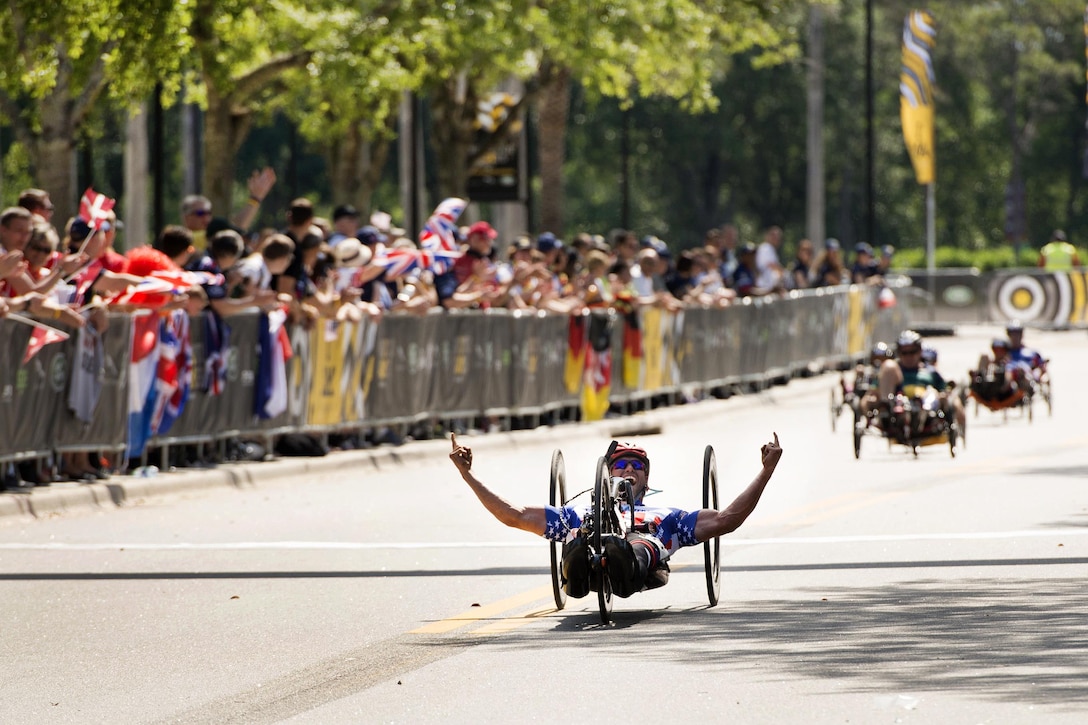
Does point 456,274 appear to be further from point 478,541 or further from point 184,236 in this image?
point 478,541

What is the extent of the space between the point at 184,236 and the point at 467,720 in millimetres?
9831

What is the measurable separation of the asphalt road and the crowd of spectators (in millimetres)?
1517

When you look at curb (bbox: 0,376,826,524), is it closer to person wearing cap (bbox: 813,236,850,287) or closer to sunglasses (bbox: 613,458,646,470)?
sunglasses (bbox: 613,458,646,470)

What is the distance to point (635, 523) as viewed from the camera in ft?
32.1

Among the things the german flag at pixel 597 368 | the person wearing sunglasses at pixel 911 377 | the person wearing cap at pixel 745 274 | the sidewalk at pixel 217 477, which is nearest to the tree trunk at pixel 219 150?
the german flag at pixel 597 368

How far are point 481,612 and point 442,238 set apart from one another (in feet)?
37.0

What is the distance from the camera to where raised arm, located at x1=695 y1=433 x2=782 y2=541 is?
368 inches

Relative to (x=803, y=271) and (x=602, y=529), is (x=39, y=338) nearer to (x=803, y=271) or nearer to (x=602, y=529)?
(x=602, y=529)

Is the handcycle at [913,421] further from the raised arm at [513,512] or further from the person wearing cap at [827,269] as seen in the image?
the person wearing cap at [827,269]

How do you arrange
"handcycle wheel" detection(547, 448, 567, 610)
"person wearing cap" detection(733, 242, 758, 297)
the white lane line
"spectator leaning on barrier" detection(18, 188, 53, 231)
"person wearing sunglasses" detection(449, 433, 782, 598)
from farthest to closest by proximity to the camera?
"person wearing cap" detection(733, 242, 758, 297) → "spectator leaning on barrier" detection(18, 188, 53, 231) → the white lane line → "handcycle wheel" detection(547, 448, 567, 610) → "person wearing sunglasses" detection(449, 433, 782, 598)

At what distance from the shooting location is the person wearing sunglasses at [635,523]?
9273 mm

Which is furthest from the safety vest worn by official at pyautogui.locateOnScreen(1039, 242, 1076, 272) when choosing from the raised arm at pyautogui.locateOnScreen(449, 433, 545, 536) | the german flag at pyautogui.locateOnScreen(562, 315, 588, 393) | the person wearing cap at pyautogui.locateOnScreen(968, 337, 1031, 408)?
the raised arm at pyautogui.locateOnScreen(449, 433, 545, 536)

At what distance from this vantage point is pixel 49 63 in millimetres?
20172

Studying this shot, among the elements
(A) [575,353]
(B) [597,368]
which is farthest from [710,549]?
(B) [597,368]
